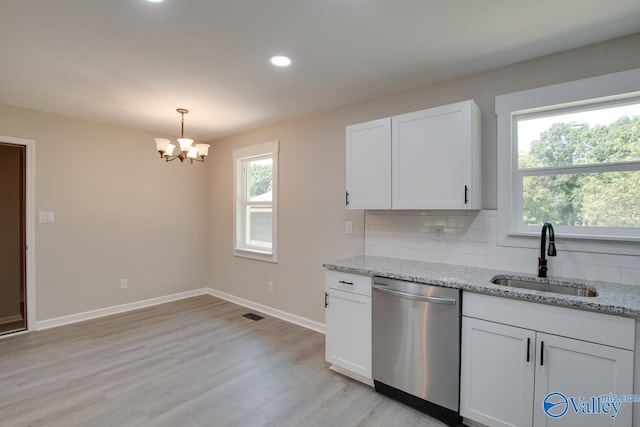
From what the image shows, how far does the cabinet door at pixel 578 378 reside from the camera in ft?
4.98

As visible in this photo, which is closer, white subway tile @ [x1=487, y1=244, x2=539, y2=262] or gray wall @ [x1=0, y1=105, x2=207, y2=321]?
Result: white subway tile @ [x1=487, y1=244, x2=539, y2=262]

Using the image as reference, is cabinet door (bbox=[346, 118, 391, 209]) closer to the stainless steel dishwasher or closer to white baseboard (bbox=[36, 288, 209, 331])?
the stainless steel dishwasher

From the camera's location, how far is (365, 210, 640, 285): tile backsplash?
203 cm

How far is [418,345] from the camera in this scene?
6.96 ft

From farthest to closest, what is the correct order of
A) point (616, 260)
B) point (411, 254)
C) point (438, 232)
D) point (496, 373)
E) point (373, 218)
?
point (373, 218), point (411, 254), point (438, 232), point (616, 260), point (496, 373)

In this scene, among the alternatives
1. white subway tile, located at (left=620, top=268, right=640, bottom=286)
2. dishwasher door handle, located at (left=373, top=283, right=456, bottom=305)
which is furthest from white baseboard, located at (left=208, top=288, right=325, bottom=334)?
white subway tile, located at (left=620, top=268, right=640, bottom=286)

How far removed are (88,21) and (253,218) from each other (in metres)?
3.00

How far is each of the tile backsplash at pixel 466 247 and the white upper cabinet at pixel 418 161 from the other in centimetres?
27

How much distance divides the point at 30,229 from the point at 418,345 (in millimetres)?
4204

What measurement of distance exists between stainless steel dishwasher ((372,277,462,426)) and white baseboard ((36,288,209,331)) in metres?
3.50

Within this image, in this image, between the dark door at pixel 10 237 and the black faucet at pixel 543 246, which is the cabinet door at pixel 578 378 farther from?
the dark door at pixel 10 237

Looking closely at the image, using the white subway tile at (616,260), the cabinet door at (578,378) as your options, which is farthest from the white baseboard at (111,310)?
the white subway tile at (616,260)

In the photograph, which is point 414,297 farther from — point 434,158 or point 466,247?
point 434,158

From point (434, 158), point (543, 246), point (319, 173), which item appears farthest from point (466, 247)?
point (319, 173)
